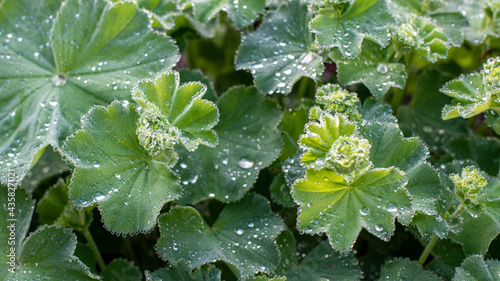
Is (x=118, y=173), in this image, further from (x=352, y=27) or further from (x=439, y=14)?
(x=439, y=14)

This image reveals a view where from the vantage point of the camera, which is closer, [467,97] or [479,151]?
[467,97]

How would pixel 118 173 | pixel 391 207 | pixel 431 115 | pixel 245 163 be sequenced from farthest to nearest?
pixel 431 115 → pixel 245 163 → pixel 118 173 → pixel 391 207

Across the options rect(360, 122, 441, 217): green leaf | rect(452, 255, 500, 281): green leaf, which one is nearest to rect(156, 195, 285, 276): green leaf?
rect(360, 122, 441, 217): green leaf

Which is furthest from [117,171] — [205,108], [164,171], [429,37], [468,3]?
[468,3]

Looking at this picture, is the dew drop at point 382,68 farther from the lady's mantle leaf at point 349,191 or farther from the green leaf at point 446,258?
the green leaf at point 446,258

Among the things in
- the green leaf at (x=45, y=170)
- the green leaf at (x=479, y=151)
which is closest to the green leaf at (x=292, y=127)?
the green leaf at (x=479, y=151)

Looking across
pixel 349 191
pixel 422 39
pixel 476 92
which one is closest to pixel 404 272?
pixel 349 191

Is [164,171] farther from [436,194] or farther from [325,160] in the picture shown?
[436,194]
